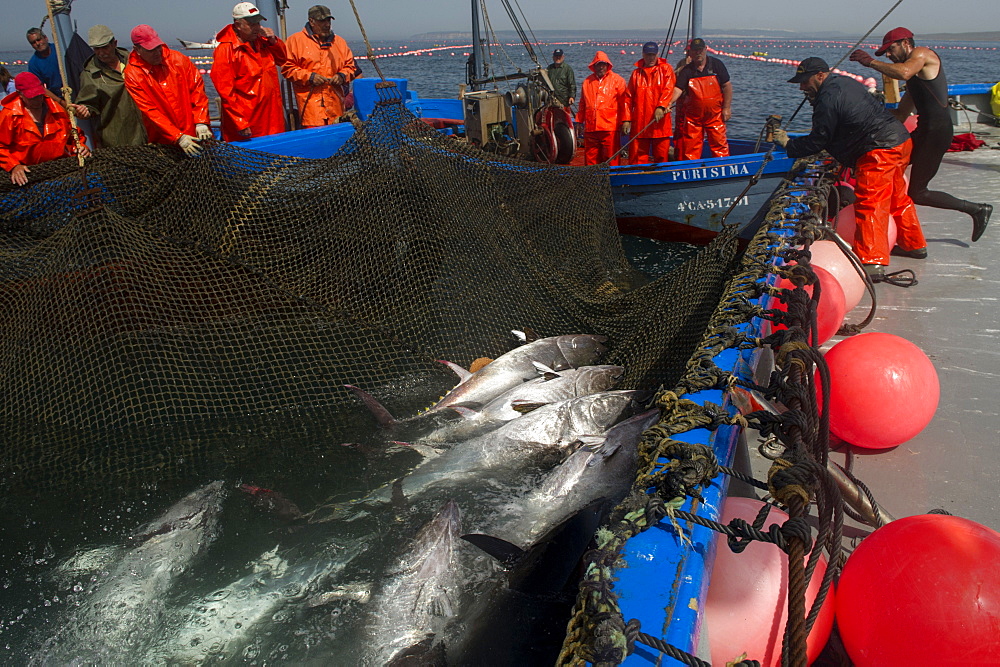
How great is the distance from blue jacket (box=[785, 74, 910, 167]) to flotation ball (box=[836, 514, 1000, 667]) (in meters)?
4.88

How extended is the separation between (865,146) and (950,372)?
2.56 metres

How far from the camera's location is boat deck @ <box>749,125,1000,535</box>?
125 inches

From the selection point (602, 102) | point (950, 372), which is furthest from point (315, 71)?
point (950, 372)

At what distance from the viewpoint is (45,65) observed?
8.65 metres

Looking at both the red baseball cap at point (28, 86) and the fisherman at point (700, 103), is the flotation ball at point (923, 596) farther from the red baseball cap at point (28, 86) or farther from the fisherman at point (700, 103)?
the fisherman at point (700, 103)

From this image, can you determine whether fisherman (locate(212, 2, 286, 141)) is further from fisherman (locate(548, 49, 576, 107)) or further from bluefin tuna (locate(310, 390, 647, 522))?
fisherman (locate(548, 49, 576, 107))

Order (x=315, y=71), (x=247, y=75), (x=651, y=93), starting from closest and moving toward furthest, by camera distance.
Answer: (x=247, y=75) → (x=315, y=71) → (x=651, y=93)

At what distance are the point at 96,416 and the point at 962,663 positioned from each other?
482cm

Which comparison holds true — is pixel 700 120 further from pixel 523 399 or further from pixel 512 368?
pixel 523 399

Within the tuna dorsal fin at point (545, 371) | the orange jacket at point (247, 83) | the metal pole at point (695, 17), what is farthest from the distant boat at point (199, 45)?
the metal pole at point (695, 17)

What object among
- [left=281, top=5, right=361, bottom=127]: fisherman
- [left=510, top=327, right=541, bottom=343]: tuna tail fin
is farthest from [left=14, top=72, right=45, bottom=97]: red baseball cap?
[left=510, top=327, right=541, bottom=343]: tuna tail fin

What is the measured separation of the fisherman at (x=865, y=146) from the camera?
18.7 feet

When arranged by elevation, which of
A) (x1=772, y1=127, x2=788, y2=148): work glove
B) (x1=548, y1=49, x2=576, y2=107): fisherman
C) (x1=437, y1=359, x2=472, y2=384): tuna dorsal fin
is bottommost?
(x1=437, y1=359, x2=472, y2=384): tuna dorsal fin

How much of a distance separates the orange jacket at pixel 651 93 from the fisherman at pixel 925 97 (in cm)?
321
